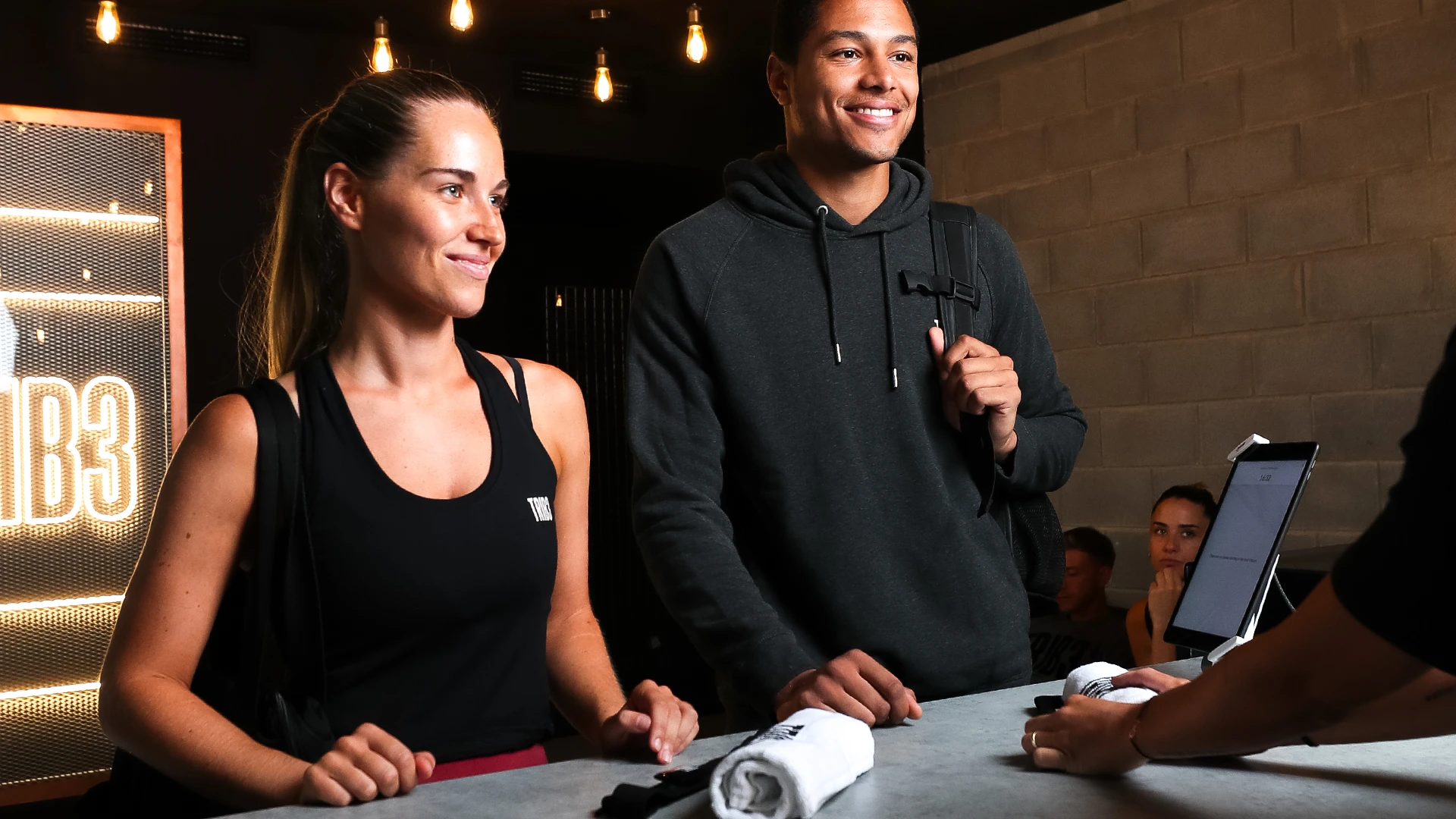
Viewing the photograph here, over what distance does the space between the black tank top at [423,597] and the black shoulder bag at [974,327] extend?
0.57m

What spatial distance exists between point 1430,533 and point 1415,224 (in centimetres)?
348

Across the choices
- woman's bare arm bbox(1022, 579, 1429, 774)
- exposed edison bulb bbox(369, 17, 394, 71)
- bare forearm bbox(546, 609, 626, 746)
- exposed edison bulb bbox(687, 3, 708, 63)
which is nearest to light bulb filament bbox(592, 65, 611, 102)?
exposed edison bulb bbox(687, 3, 708, 63)

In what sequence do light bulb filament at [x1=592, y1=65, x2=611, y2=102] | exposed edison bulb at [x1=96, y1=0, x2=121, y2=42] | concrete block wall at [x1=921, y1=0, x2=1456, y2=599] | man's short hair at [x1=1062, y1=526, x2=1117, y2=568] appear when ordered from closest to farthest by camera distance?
concrete block wall at [x1=921, y1=0, x2=1456, y2=599]
exposed edison bulb at [x1=96, y1=0, x2=121, y2=42]
man's short hair at [x1=1062, y1=526, x2=1117, y2=568]
light bulb filament at [x1=592, y1=65, x2=611, y2=102]

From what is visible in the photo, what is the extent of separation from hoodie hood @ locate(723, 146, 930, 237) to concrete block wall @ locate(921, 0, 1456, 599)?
2490 millimetres

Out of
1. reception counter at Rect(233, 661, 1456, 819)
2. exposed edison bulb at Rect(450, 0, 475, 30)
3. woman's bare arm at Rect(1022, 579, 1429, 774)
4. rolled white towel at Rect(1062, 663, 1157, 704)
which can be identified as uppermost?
exposed edison bulb at Rect(450, 0, 475, 30)

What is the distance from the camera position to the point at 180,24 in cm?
436

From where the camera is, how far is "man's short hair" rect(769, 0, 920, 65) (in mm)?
1651

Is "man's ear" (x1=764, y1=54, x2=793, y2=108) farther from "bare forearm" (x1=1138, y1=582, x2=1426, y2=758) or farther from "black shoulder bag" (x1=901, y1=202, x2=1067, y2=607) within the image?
"bare forearm" (x1=1138, y1=582, x2=1426, y2=758)

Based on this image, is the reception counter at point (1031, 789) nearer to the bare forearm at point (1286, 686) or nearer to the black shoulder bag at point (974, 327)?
the bare forearm at point (1286, 686)

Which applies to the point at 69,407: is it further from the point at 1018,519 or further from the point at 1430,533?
the point at 1430,533

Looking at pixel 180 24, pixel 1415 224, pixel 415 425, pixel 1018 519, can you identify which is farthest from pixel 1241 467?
pixel 180 24

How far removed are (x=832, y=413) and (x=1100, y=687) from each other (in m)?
0.45

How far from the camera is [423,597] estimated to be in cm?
125

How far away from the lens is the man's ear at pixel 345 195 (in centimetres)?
143
